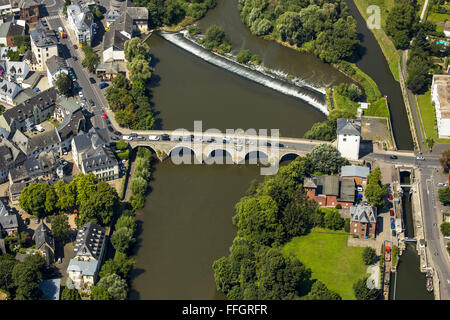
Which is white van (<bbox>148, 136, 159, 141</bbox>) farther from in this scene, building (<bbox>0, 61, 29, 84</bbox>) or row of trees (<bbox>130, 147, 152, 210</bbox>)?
building (<bbox>0, 61, 29, 84</bbox>)

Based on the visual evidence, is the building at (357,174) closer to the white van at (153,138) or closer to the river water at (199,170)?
the river water at (199,170)

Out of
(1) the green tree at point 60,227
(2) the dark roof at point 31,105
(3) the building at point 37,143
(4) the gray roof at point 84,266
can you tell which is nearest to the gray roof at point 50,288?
(4) the gray roof at point 84,266

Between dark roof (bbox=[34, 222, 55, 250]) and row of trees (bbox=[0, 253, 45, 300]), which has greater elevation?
dark roof (bbox=[34, 222, 55, 250])

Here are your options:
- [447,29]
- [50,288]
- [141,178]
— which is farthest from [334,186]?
[447,29]

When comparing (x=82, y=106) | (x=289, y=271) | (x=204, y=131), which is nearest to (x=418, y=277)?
(x=289, y=271)

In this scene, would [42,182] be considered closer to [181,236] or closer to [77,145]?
[77,145]

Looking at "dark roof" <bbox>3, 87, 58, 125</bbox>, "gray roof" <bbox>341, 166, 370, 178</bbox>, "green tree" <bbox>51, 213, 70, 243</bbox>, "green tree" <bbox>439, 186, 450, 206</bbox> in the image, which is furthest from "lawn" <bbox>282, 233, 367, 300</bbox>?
"dark roof" <bbox>3, 87, 58, 125</bbox>

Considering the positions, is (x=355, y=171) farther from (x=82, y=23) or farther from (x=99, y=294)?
(x=82, y=23)
